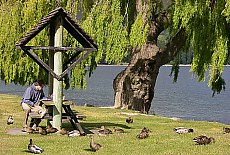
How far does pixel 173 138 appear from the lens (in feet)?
35.4

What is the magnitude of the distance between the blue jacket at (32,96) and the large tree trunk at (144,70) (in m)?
8.44

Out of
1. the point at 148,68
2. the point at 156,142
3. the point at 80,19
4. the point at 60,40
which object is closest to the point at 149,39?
the point at 148,68

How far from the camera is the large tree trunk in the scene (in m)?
20.0

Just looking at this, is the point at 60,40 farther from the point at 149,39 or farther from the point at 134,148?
the point at 149,39

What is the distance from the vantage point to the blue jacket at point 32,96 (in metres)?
11.8

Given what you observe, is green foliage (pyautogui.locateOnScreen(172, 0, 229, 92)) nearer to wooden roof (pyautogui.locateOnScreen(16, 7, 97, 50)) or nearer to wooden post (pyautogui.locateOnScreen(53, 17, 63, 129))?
wooden roof (pyautogui.locateOnScreen(16, 7, 97, 50))

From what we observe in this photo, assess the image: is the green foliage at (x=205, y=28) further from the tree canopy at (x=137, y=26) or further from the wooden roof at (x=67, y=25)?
the wooden roof at (x=67, y=25)

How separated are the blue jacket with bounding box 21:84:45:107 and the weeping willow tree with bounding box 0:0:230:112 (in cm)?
425

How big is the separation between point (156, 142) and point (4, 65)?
34.4 ft

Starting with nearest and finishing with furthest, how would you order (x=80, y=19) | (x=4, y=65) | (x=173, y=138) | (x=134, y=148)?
(x=134, y=148) < (x=173, y=138) < (x=80, y=19) < (x=4, y=65)

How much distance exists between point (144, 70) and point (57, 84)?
887 cm

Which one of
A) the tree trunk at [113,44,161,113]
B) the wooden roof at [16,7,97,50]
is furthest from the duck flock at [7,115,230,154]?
the tree trunk at [113,44,161,113]

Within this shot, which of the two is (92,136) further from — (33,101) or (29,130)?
(33,101)

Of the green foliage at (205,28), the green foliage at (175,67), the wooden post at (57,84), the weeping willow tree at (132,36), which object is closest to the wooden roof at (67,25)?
the wooden post at (57,84)
